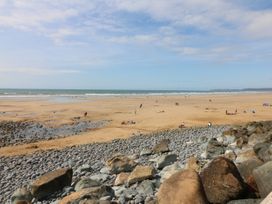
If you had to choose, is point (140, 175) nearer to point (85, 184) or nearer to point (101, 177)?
point (85, 184)

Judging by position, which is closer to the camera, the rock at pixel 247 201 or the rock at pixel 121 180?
the rock at pixel 247 201

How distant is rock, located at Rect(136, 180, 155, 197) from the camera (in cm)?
930

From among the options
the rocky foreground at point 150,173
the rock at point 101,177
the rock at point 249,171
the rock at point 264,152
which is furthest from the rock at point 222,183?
the rock at point 101,177

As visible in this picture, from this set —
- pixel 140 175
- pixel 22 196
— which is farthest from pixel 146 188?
pixel 22 196

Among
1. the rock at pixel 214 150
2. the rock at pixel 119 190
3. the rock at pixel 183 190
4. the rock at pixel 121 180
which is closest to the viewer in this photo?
the rock at pixel 183 190

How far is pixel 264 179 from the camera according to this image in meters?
7.08

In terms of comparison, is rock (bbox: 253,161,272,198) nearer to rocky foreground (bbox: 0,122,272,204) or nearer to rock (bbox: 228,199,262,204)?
rocky foreground (bbox: 0,122,272,204)

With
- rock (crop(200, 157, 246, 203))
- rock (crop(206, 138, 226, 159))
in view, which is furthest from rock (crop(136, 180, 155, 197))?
rock (crop(206, 138, 226, 159))

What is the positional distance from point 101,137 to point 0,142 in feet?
19.4

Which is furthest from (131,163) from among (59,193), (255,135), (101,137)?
(101,137)

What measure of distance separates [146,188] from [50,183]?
2.84 meters

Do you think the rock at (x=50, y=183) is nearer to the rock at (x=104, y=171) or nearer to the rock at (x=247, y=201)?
the rock at (x=104, y=171)

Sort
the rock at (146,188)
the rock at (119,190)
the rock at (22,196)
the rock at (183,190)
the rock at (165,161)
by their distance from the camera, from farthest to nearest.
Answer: the rock at (165,161), the rock at (22,196), the rock at (119,190), the rock at (146,188), the rock at (183,190)

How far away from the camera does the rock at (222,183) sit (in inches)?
286
